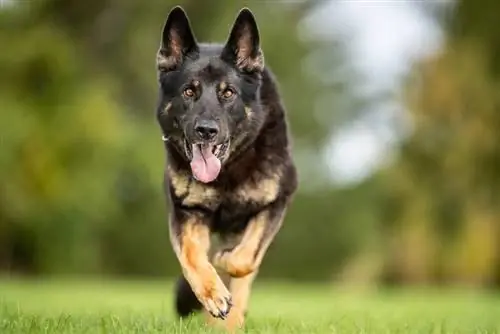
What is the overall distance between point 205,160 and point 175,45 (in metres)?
0.86

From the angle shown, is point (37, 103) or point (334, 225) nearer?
point (37, 103)

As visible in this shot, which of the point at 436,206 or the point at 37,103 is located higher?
the point at 37,103

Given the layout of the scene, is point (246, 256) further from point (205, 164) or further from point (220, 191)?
point (205, 164)

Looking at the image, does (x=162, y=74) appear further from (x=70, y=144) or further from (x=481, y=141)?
(x=481, y=141)

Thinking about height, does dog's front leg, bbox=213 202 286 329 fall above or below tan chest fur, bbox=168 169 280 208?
below

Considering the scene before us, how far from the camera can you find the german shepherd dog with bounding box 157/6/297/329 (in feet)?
20.9

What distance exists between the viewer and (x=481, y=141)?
27.2 m

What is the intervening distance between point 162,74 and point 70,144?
1959cm

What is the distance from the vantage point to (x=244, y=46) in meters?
6.70

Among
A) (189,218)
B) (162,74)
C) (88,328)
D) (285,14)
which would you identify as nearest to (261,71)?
(162,74)

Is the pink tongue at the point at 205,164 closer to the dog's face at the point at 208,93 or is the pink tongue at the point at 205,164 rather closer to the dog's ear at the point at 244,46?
the dog's face at the point at 208,93

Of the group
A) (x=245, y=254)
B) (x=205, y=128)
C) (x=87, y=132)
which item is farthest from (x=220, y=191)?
(x=87, y=132)

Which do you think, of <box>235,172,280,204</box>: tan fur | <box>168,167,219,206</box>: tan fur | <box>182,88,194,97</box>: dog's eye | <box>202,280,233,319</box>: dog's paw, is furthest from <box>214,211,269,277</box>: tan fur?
<box>182,88,194,97</box>: dog's eye

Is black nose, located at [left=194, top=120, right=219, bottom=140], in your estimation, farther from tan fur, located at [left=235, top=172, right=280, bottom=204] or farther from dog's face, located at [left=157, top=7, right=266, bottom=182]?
tan fur, located at [left=235, top=172, right=280, bottom=204]
